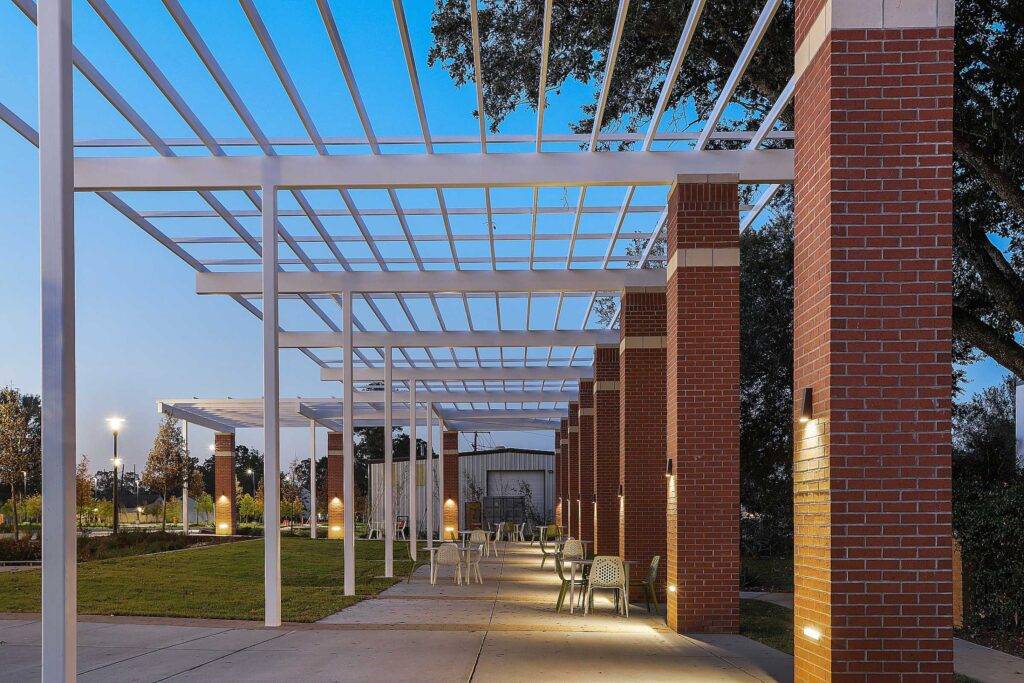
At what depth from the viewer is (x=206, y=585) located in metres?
20.7

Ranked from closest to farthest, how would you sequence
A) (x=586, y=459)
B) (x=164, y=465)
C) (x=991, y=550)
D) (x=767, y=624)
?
(x=991, y=550) → (x=767, y=624) → (x=586, y=459) → (x=164, y=465)

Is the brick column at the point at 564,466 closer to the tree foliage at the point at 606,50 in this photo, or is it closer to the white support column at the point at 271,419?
the white support column at the point at 271,419

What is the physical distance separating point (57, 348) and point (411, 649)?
5.75 meters

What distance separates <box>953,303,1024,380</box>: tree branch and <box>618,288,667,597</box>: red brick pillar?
213 inches

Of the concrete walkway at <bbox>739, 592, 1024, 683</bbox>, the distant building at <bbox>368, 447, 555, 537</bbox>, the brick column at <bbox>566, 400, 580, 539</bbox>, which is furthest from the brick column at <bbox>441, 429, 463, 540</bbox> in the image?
the concrete walkway at <bbox>739, 592, 1024, 683</bbox>

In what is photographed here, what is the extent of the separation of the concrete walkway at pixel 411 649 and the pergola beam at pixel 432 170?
215 inches

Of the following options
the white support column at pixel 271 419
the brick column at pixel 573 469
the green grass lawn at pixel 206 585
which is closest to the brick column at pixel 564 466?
the brick column at pixel 573 469

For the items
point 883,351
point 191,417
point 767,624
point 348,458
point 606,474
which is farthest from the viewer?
point 191,417

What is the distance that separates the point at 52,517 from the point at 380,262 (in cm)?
1171

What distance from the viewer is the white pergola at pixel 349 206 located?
754cm

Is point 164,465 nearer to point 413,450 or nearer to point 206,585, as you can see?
point 413,450

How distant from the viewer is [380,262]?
61.2 feet

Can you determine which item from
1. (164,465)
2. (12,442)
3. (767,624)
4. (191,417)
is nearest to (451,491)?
(164,465)

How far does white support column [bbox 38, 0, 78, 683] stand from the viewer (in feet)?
23.7
